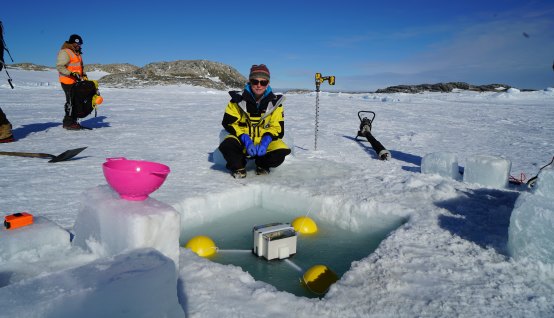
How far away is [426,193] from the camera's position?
372cm

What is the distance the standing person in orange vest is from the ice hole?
5.40 m

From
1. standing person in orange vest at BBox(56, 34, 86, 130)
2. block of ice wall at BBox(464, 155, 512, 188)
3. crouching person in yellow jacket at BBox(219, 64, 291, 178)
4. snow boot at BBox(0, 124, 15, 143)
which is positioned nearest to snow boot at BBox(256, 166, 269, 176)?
crouching person in yellow jacket at BBox(219, 64, 291, 178)

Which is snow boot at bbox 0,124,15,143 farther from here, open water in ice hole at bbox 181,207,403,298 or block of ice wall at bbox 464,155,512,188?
block of ice wall at bbox 464,155,512,188

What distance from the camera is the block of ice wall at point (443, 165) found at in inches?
169

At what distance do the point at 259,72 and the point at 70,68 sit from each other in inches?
199

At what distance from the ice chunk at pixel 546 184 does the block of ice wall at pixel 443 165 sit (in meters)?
1.75

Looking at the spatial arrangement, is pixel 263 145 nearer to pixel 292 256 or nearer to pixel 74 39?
pixel 292 256

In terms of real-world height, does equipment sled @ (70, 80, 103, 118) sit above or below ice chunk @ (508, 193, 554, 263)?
above

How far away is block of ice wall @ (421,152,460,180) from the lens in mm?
4293

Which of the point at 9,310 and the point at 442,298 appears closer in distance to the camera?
the point at 9,310

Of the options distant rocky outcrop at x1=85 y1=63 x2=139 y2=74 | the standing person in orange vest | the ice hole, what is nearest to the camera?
the ice hole

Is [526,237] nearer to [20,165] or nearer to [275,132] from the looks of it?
[275,132]

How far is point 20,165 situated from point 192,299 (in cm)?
391

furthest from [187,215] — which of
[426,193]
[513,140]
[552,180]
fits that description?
[513,140]
